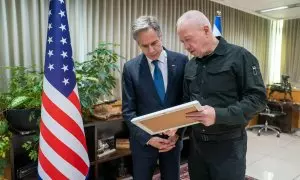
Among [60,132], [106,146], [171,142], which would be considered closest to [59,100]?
[60,132]

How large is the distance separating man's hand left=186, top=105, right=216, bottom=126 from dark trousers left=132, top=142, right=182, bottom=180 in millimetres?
565

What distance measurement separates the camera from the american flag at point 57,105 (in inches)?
62.9

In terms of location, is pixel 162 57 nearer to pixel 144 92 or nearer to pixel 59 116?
pixel 144 92

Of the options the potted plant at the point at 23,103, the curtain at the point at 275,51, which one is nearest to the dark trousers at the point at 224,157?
the potted plant at the point at 23,103

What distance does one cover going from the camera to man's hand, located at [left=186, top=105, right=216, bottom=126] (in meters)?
1.13

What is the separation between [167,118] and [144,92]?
1.53 feet

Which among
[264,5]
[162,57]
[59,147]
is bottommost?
[59,147]

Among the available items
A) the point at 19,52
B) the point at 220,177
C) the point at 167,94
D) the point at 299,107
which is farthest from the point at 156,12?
the point at 299,107

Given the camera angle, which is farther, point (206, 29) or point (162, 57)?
point (162, 57)

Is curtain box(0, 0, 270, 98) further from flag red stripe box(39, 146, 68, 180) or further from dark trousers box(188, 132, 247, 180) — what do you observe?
dark trousers box(188, 132, 247, 180)

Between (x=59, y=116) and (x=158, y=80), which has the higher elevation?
(x=158, y=80)

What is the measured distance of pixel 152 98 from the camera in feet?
5.21

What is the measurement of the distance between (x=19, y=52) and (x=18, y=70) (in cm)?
37

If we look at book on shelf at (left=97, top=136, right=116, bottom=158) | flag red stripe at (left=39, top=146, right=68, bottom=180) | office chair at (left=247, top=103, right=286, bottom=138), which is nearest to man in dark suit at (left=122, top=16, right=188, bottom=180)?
flag red stripe at (left=39, top=146, right=68, bottom=180)
